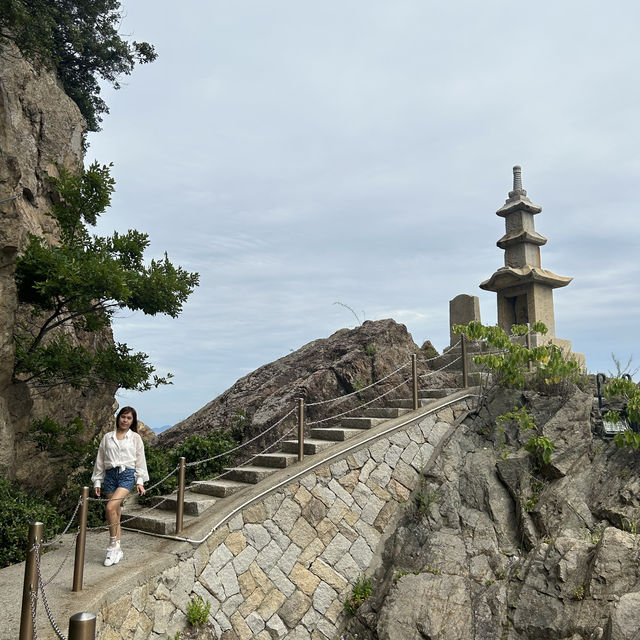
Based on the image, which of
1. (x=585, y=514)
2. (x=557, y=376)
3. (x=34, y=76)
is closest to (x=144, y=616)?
(x=585, y=514)

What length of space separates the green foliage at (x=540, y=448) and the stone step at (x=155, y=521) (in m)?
5.22

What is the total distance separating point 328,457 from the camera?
26.8 feet

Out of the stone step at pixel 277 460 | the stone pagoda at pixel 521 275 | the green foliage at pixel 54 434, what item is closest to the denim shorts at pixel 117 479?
the green foliage at pixel 54 434

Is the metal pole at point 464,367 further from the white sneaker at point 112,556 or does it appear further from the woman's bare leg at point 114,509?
the white sneaker at point 112,556

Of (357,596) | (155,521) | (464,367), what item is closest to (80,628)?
(155,521)

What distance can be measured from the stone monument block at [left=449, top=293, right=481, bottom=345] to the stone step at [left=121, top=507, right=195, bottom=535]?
25.2ft

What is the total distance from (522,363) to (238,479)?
18.1 ft

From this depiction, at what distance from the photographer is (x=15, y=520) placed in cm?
653

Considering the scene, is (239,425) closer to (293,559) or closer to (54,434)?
(54,434)

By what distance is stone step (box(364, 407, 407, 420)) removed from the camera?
9.52 metres

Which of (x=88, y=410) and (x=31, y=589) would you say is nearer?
(x=31, y=589)

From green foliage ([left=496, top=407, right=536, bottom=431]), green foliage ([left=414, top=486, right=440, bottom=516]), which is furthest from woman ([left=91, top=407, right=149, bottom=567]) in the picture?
green foliage ([left=496, top=407, right=536, bottom=431])

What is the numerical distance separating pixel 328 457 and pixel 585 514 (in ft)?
12.2

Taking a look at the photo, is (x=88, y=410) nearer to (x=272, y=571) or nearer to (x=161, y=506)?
(x=161, y=506)
